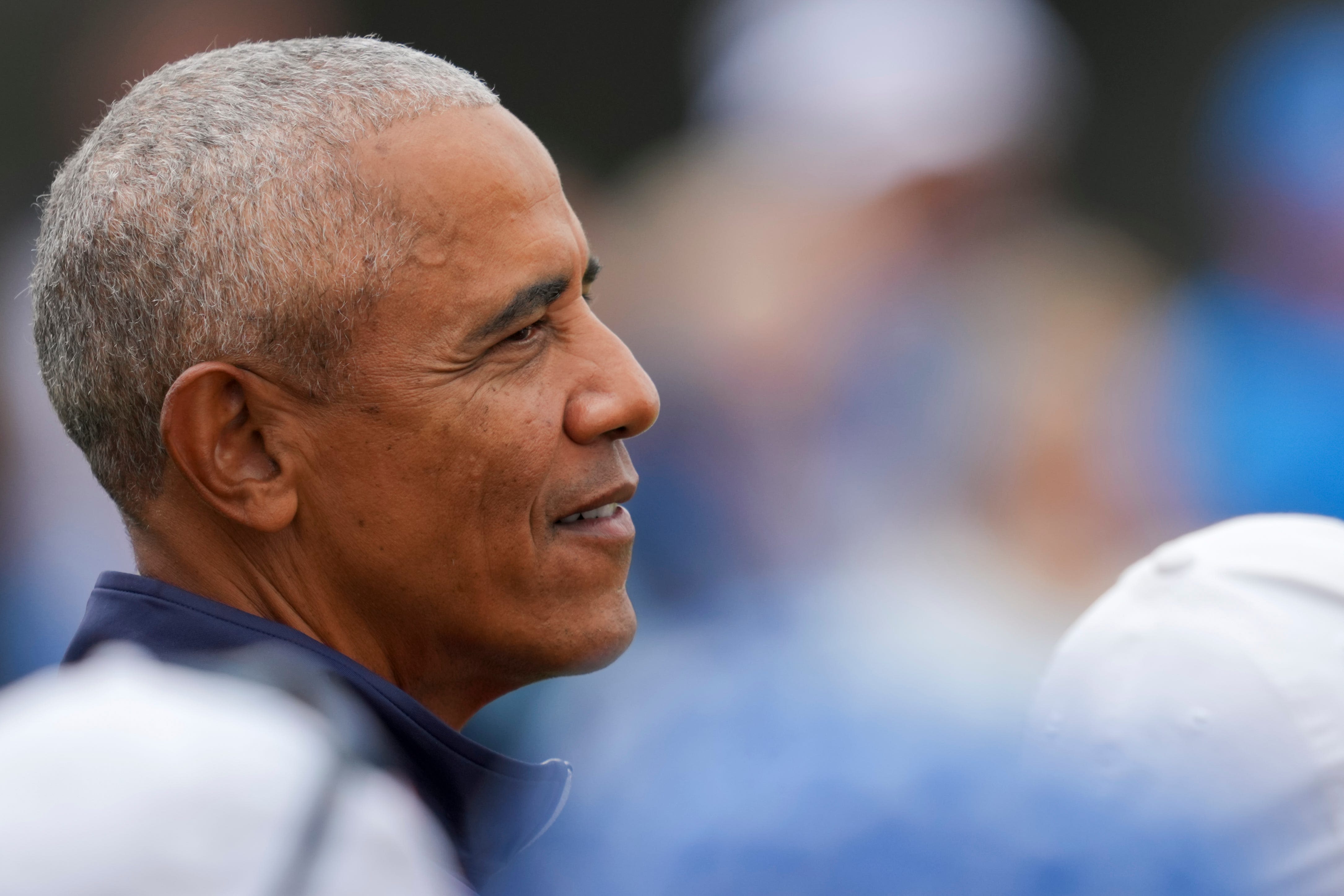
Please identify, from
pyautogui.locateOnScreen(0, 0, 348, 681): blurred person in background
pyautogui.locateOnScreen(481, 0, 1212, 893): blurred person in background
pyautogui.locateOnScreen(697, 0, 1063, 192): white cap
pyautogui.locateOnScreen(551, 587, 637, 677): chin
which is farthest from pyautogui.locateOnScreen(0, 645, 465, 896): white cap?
pyautogui.locateOnScreen(697, 0, 1063, 192): white cap

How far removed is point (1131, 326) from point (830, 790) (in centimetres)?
239

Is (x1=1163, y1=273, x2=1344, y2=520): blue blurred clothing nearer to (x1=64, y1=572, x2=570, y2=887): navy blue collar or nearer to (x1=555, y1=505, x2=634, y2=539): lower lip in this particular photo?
(x1=555, y1=505, x2=634, y2=539): lower lip

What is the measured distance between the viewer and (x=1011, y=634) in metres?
1.92

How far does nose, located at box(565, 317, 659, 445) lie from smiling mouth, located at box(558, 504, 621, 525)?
0.09 m

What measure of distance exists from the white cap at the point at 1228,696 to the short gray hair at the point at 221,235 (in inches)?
34.8

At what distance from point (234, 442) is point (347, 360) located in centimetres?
16

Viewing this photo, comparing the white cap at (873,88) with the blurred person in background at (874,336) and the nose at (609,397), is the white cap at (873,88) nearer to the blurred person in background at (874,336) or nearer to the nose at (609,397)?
the blurred person in background at (874,336)

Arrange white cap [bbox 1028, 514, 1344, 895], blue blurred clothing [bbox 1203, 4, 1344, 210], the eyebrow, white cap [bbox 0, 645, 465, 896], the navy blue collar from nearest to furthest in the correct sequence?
white cap [bbox 0, 645, 465, 896], white cap [bbox 1028, 514, 1344, 895], the navy blue collar, the eyebrow, blue blurred clothing [bbox 1203, 4, 1344, 210]

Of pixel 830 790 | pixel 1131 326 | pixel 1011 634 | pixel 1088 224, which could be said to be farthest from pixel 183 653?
pixel 1088 224

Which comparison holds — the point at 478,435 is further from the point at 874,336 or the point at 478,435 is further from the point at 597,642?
the point at 874,336

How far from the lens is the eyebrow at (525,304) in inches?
60.2

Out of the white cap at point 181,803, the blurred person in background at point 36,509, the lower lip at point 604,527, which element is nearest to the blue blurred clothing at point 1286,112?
the lower lip at point 604,527

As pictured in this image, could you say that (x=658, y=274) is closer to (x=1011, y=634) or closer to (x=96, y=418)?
(x=1011, y=634)

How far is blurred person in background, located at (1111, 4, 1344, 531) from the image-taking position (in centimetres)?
267
